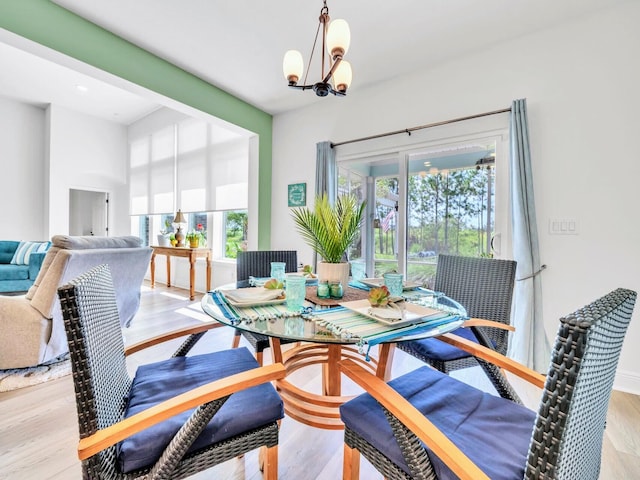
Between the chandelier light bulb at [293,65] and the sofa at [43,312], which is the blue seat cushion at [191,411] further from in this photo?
the chandelier light bulb at [293,65]

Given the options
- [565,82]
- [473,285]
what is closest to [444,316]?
[473,285]

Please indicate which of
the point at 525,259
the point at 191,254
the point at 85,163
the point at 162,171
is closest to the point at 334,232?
the point at 525,259

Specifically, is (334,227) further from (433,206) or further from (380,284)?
(433,206)

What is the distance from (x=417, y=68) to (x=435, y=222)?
1.54 meters

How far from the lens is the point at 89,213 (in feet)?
21.6

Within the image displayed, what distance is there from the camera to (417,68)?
9.41ft

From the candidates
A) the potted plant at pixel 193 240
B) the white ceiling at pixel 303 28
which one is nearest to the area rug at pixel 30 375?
the potted plant at pixel 193 240

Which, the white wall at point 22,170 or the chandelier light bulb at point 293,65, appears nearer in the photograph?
the chandelier light bulb at point 293,65

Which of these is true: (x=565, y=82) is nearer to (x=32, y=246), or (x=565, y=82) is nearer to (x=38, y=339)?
(x=38, y=339)

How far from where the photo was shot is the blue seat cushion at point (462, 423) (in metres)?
0.78

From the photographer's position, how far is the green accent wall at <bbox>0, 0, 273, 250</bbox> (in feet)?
6.54

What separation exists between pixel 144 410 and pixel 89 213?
7443mm

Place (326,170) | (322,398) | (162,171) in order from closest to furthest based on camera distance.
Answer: (322,398), (326,170), (162,171)

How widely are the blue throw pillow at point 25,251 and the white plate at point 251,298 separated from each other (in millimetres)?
4387
